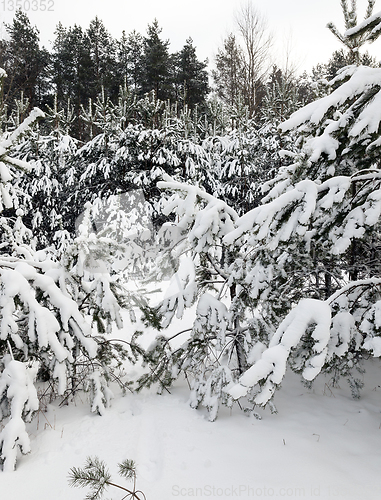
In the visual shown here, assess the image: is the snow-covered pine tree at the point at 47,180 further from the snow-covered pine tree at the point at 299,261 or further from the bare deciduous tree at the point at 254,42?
the bare deciduous tree at the point at 254,42

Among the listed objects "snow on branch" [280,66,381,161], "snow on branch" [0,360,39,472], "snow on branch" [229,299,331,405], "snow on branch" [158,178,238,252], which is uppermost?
"snow on branch" [280,66,381,161]

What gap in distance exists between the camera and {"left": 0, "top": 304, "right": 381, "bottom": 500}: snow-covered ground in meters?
2.05

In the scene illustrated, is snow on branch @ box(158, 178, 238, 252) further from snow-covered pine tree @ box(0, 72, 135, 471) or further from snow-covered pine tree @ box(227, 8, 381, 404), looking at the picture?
snow-covered pine tree @ box(0, 72, 135, 471)

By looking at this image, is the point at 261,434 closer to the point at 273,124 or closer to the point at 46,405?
the point at 46,405

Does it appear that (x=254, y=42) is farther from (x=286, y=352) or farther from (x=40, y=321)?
(x=286, y=352)

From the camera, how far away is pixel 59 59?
18.6 meters

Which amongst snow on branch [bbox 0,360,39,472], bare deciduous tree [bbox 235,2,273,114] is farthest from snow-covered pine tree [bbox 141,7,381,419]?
bare deciduous tree [bbox 235,2,273,114]

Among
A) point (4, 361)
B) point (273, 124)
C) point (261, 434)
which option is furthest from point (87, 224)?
point (273, 124)

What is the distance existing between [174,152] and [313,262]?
23.4ft

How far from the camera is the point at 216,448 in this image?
97.3 inches

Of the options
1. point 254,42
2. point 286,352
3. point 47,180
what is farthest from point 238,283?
point 254,42

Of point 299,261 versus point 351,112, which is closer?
point 351,112

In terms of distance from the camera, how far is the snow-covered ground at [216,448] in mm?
2051

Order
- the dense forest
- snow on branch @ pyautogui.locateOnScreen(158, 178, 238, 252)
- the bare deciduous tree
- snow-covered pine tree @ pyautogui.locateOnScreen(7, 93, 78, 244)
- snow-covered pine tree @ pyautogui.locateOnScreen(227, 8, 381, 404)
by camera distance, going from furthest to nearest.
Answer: the bare deciduous tree → snow-covered pine tree @ pyautogui.locateOnScreen(7, 93, 78, 244) → snow on branch @ pyautogui.locateOnScreen(158, 178, 238, 252) → the dense forest → snow-covered pine tree @ pyautogui.locateOnScreen(227, 8, 381, 404)
